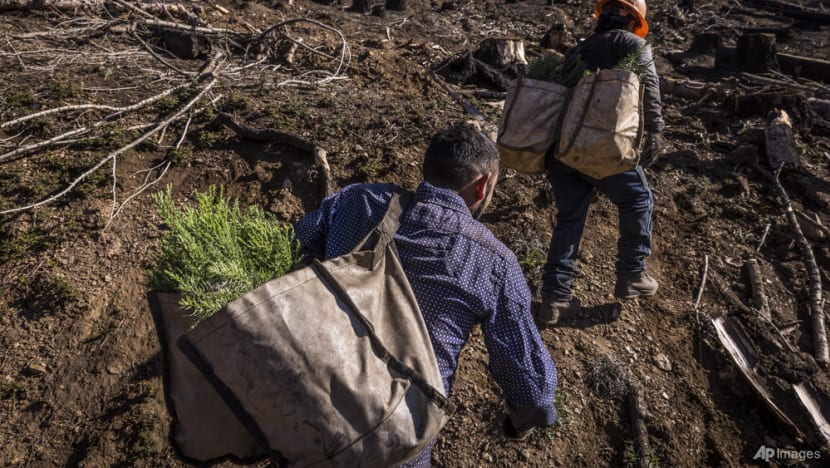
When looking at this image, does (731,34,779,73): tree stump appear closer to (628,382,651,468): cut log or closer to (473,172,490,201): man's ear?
(628,382,651,468): cut log

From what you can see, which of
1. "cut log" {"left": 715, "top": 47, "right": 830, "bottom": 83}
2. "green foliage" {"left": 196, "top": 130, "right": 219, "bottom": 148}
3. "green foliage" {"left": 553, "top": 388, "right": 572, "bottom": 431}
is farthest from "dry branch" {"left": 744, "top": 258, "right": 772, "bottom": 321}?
"cut log" {"left": 715, "top": 47, "right": 830, "bottom": 83}

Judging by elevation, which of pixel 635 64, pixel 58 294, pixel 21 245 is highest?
pixel 635 64

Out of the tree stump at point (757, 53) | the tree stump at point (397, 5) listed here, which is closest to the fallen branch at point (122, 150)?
the tree stump at point (397, 5)

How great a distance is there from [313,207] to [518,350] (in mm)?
2693

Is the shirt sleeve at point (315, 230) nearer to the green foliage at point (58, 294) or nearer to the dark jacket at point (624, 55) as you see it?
the dark jacket at point (624, 55)

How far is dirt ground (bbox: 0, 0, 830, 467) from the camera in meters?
2.84

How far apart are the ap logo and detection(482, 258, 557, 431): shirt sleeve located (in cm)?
197

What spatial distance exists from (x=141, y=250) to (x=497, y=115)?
12.4ft

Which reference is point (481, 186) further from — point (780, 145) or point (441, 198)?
point (780, 145)

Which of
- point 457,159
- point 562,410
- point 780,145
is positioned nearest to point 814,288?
point 780,145

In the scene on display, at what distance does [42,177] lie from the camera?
3.83m

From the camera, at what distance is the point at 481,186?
1900 millimetres

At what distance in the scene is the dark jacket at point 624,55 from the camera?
289 cm

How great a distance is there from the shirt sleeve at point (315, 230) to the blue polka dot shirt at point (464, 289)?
0.45 feet
